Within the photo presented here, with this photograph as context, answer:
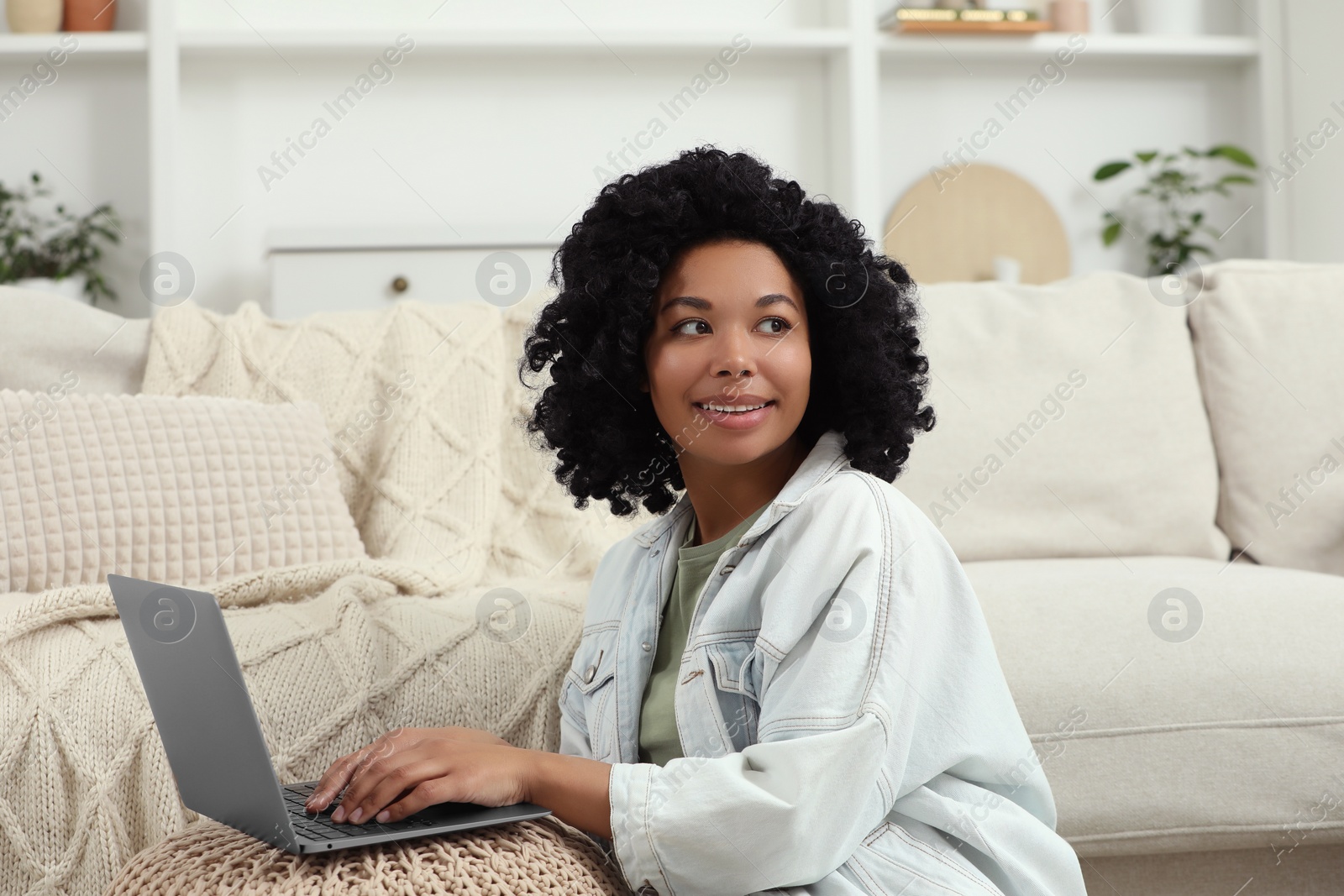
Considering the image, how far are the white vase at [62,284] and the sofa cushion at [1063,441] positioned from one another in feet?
6.34

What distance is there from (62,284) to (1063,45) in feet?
8.09

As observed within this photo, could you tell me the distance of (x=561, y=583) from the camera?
4.39 ft

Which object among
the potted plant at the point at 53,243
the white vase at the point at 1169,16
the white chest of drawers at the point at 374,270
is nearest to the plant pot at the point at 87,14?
the potted plant at the point at 53,243

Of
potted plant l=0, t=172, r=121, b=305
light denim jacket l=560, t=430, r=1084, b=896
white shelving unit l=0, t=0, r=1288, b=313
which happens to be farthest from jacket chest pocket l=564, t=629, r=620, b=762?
potted plant l=0, t=172, r=121, b=305

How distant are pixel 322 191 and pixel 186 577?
1617 mm

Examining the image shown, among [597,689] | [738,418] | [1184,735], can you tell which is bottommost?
[1184,735]

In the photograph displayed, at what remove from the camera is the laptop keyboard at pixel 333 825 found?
68cm

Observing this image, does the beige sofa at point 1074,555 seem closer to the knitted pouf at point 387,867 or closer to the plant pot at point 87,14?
the knitted pouf at point 387,867

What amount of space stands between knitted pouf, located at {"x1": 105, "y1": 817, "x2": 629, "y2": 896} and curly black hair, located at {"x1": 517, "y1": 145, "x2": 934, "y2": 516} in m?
0.40

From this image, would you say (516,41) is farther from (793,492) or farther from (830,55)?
(793,492)

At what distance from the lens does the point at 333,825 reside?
0.71 meters

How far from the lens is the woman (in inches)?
28.0

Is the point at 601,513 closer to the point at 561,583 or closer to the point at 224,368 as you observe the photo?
the point at 561,583

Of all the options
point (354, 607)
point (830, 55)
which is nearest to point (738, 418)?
point (354, 607)
